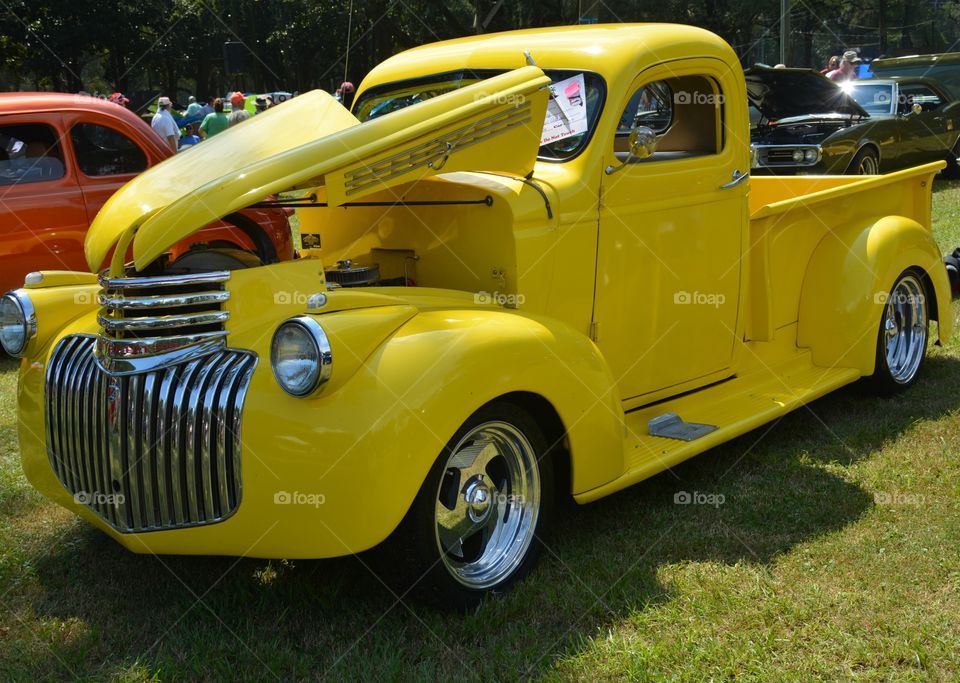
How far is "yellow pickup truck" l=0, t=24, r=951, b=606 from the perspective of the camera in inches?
118

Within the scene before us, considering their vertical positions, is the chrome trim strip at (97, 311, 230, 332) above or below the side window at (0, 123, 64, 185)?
below

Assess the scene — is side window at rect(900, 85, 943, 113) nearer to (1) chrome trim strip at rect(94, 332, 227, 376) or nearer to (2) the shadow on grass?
(2) the shadow on grass

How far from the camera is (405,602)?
3.30 meters

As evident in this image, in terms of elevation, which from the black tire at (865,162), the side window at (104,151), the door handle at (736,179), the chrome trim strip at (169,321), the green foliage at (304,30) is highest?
the green foliage at (304,30)

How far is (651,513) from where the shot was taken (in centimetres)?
413

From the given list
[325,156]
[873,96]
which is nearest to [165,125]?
[873,96]

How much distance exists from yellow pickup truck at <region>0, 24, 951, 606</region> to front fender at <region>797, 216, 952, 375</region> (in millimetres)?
15

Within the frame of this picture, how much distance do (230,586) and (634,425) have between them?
186 centimetres

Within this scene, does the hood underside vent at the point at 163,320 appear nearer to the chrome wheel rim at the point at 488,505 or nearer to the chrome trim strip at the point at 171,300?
the chrome trim strip at the point at 171,300

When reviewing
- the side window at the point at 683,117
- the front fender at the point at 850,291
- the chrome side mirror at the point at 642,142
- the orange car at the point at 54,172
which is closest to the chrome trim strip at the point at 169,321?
the chrome side mirror at the point at 642,142

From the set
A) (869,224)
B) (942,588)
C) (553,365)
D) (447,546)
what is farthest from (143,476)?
(869,224)

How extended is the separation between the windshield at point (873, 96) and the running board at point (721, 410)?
9.09 meters

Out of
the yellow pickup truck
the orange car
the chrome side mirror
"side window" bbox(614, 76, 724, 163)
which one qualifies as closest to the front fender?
the yellow pickup truck

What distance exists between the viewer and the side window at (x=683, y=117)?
15.0ft
